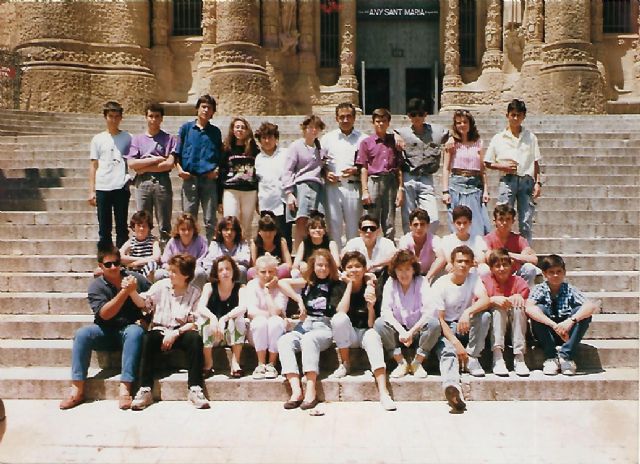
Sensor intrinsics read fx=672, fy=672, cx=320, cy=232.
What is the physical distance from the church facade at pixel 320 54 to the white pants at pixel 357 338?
43.3ft

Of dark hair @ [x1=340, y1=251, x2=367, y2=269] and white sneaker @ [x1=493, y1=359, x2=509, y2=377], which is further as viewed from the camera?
dark hair @ [x1=340, y1=251, x2=367, y2=269]

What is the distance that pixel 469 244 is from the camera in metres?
6.21

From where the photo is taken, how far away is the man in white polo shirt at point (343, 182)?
698 centimetres

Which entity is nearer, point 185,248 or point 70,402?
point 70,402

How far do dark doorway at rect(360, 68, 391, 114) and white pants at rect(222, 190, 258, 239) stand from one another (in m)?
15.0

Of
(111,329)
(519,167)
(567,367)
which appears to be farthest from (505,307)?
(111,329)

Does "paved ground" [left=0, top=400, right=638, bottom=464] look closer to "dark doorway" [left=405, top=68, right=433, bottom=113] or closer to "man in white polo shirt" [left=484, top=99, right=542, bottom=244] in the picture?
"man in white polo shirt" [left=484, top=99, right=542, bottom=244]

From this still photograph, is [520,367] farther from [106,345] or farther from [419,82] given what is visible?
[419,82]

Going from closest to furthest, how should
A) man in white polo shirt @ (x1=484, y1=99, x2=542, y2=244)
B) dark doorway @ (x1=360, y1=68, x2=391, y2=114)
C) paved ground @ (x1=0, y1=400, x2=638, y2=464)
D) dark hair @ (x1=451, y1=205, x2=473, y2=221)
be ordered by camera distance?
1. paved ground @ (x1=0, y1=400, x2=638, y2=464)
2. dark hair @ (x1=451, y1=205, x2=473, y2=221)
3. man in white polo shirt @ (x1=484, y1=99, x2=542, y2=244)
4. dark doorway @ (x1=360, y1=68, x2=391, y2=114)

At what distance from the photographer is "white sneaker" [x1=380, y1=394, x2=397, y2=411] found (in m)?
5.23

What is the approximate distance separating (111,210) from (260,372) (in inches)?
103

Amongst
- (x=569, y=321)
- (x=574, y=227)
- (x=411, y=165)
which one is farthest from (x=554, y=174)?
(x=569, y=321)

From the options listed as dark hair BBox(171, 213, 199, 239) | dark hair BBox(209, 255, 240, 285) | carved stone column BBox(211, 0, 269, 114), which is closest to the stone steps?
dark hair BBox(209, 255, 240, 285)

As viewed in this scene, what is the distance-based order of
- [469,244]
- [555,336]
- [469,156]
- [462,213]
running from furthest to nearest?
[469,156] < [469,244] < [462,213] < [555,336]
